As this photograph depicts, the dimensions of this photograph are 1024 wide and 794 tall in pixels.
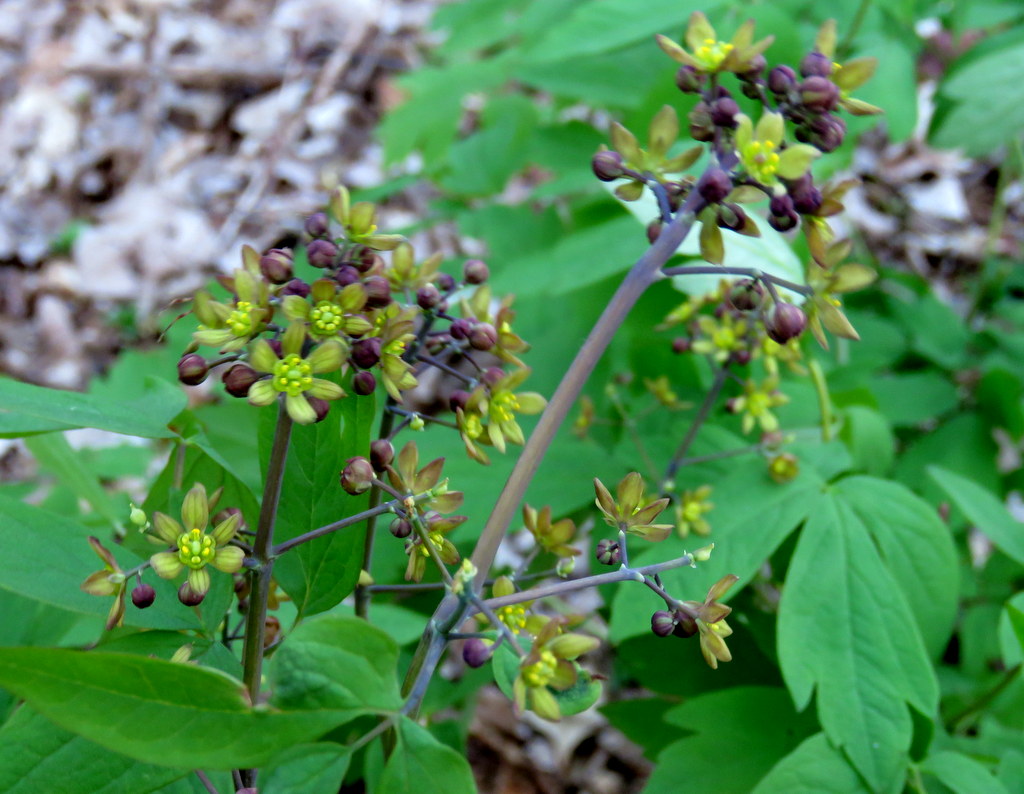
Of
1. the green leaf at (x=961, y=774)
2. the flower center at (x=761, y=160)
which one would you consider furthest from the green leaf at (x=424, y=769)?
the green leaf at (x=961, y=774)

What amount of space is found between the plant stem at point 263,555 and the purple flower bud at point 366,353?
0.09 meters

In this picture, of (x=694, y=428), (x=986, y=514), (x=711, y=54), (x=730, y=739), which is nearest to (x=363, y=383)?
(x=711, y=54)

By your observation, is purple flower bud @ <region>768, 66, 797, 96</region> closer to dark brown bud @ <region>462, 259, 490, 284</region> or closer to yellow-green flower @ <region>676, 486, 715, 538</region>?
dark brown bud @ <region>462, 259, 490, 284</region>

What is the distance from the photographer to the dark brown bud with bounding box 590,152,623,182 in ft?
3.29

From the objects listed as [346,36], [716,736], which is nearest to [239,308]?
[716,736]

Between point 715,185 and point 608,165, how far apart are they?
14cm

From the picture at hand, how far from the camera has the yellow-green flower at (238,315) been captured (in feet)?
2.83

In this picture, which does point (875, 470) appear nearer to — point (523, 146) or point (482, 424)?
point (482, 424)

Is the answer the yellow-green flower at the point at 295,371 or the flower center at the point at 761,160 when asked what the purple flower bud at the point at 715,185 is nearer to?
the flower center at the point at 761,160

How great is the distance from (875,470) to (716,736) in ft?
2.45

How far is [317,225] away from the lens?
1009 mm

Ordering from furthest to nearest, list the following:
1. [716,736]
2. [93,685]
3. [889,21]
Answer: [889,21], [716,736], [93,685]

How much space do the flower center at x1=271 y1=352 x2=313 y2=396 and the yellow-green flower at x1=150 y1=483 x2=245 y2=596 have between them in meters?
0.14

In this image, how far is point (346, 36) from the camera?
4863mm
